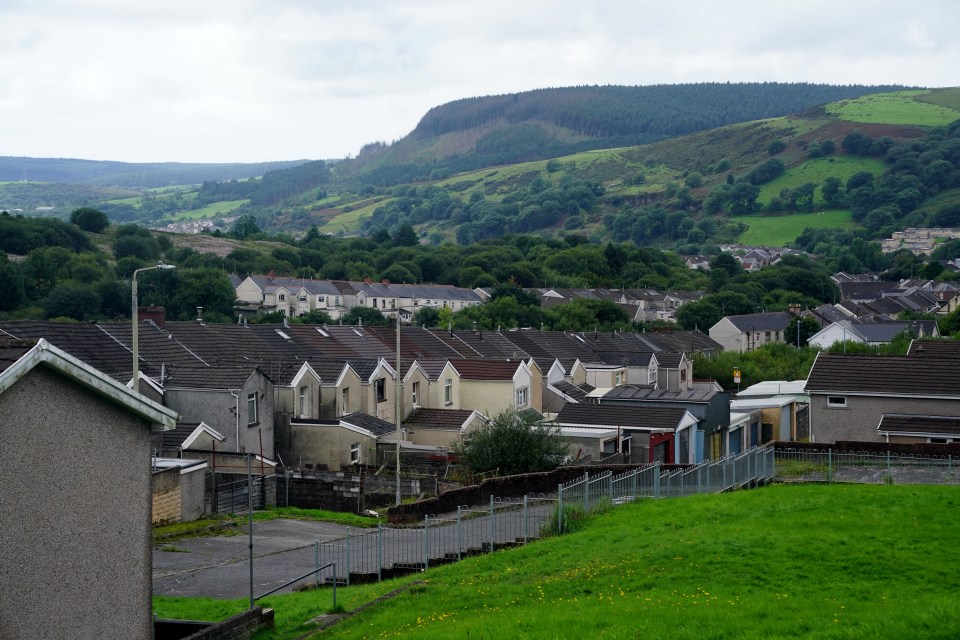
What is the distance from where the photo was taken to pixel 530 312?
108188mm

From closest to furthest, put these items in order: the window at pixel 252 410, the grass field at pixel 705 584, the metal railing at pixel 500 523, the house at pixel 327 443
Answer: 1. the grass field at pixel 705 584
2. the metal railing at pixel 500 523
3. the window at pixel 252 410
4. the house at pixel 327 443

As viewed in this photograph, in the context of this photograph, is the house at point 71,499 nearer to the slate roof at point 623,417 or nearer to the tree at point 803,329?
the slate roof at point 623,417

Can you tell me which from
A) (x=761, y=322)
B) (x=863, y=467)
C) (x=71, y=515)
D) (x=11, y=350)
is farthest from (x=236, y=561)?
(x=761, y=322)

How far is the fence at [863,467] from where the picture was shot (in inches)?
1275

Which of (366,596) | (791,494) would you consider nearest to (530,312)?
(791,494)

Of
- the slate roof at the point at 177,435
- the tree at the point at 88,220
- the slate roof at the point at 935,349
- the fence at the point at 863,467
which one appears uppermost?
the tree at the point at 88,220

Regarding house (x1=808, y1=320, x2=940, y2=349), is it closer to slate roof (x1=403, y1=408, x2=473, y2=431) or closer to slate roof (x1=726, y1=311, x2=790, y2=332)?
slate roof (x1=726, y1=311, x2=790, y2=332)

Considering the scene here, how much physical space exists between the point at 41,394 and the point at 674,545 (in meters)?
11.1

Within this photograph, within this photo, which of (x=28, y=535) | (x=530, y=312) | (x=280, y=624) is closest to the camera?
(x=28, y=535)

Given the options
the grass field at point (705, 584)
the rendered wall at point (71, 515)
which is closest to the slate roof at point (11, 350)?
the rendered wall at point (71, 515)

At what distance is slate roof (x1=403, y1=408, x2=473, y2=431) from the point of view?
156 ft

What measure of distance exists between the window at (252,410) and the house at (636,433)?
39.9 feet

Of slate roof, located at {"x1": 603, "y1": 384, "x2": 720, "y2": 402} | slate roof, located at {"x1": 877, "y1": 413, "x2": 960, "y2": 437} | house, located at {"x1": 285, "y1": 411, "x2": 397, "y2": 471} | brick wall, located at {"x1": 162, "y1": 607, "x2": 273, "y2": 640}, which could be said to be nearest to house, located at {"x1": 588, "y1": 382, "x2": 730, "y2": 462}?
slate roof, located at {"x1": 603, "y1": 384, "x2": 720, "y2": 402}

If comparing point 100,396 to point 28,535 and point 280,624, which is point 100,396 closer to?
point 28,535
